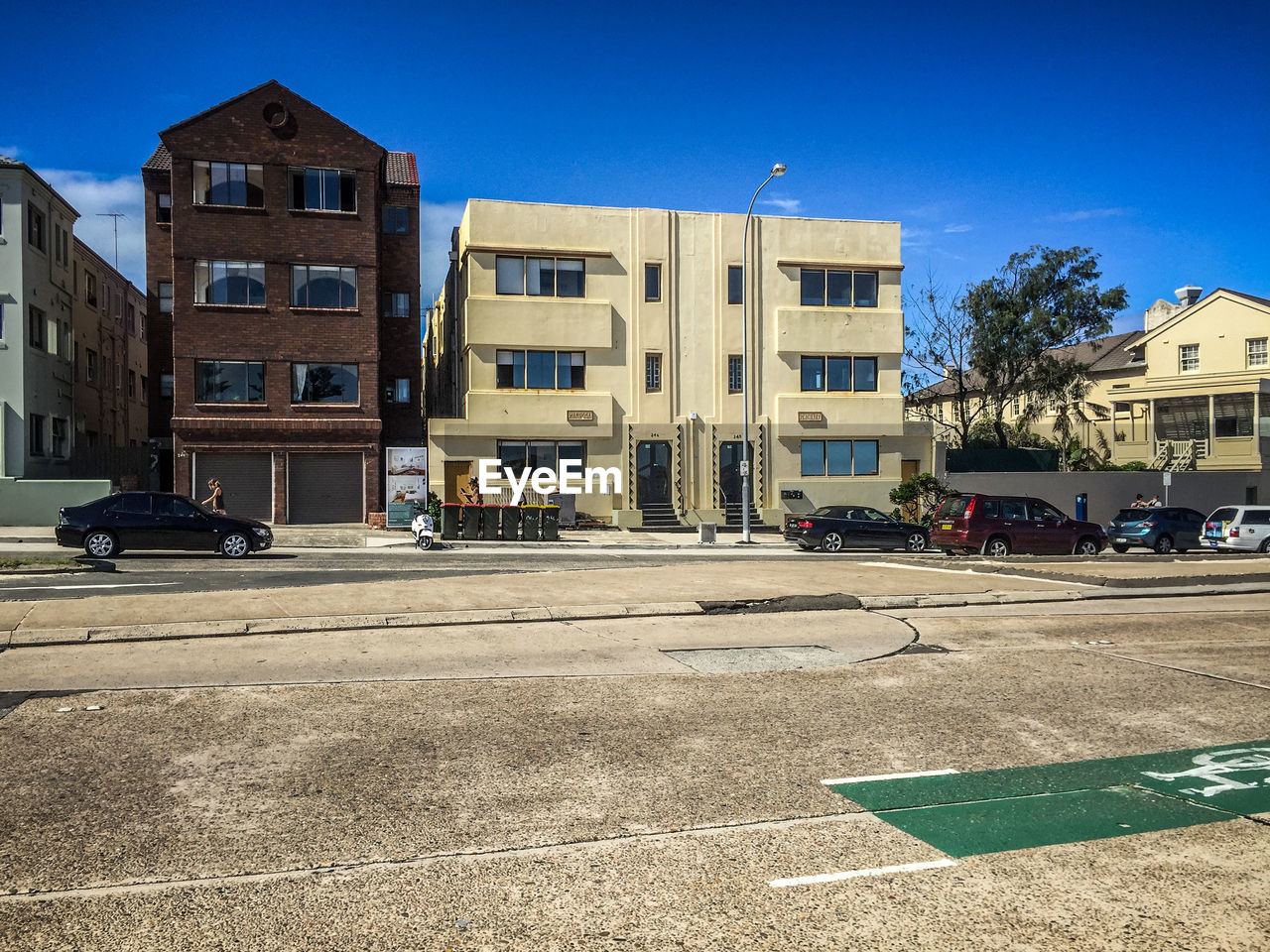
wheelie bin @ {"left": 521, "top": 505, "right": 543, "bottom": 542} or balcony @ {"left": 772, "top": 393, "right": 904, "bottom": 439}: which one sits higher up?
balcony @ {"left": 772, "top": 393, "right": 904, "bottom": 439}

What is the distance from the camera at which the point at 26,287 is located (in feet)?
111

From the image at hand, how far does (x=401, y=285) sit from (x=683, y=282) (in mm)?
10819

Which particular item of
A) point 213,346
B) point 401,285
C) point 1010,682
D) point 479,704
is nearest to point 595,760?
point 479,704

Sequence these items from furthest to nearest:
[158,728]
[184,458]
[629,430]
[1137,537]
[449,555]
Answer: [629,430], [184,458], [1137,537], [449,555], [158,728]

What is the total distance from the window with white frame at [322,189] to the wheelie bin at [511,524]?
1288 cm

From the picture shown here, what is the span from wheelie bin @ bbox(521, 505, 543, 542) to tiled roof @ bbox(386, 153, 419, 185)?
15990 millimetres

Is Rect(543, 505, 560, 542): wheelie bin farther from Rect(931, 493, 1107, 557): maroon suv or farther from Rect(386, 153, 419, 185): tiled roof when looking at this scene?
Rect(386, 153, 419, 185): tiled roof

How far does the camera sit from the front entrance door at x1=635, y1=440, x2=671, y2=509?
37875mm

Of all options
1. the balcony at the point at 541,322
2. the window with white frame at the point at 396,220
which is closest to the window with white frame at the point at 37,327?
the window with white frame at the point at 396,220

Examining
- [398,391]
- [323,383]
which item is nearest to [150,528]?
[323,383]

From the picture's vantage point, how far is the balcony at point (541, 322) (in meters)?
36.2

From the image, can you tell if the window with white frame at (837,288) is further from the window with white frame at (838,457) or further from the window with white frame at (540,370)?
the window with white frame at (540,370)

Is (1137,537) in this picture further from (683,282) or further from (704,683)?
(704,683)

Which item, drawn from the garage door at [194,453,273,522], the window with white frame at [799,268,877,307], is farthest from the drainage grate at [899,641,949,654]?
the window with white frame at [799,268,877,307]
